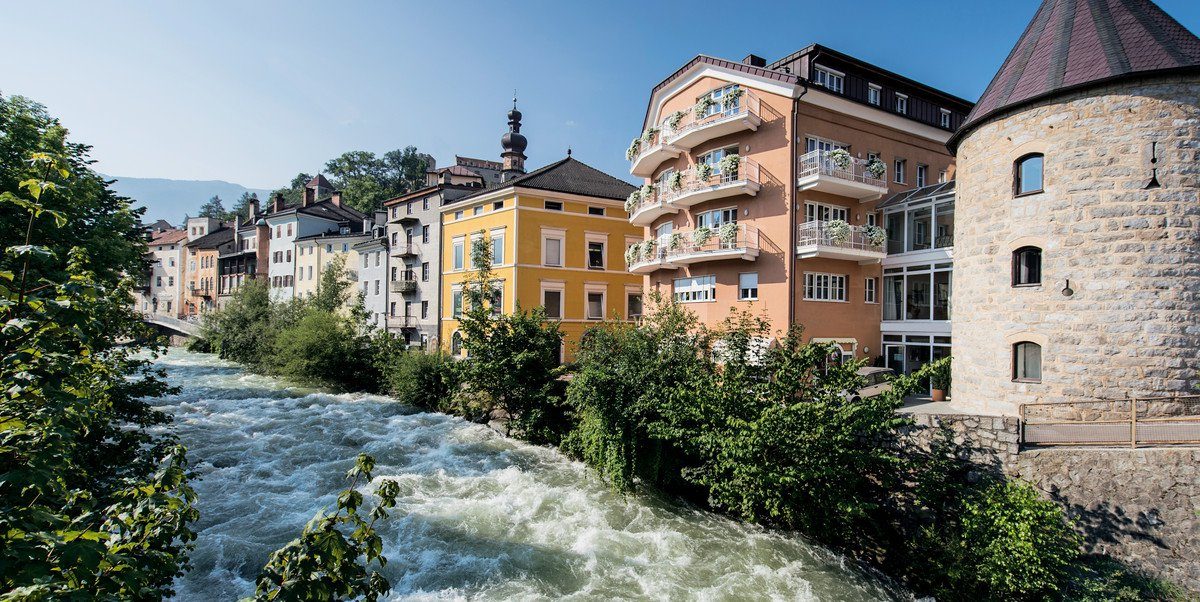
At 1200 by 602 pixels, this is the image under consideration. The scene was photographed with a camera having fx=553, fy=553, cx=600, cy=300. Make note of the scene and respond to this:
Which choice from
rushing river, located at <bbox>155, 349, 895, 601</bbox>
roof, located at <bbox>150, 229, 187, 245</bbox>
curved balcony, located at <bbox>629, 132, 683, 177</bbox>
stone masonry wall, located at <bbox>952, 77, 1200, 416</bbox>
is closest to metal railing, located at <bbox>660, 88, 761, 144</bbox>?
curved balcony, located at <bbox>629, 132, 683, 177</bbox>

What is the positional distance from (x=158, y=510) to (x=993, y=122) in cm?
1886

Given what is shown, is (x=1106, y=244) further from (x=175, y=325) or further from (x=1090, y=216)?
(x=175, y=325)

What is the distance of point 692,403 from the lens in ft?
44.6

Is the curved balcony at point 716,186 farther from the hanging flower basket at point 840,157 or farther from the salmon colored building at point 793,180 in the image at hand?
the hanging flower basket at point 840,157

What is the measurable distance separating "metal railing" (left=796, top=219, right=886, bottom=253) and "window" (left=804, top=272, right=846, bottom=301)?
49.7 inches

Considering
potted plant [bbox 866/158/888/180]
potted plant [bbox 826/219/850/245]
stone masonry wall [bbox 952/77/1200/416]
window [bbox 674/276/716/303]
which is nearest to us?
stone masonry wall [bbox 952/77/1200/416]

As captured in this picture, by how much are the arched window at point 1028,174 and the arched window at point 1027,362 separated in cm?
392

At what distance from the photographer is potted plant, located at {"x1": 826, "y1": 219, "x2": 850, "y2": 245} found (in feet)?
65.3

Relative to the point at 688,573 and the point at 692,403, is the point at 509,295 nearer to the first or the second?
the point at 692,403

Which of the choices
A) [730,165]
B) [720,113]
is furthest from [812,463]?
[720,113]

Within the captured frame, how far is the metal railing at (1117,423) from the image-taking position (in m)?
11.5

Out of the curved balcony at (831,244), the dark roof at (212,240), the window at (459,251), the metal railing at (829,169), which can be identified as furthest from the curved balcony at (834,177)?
the dark roof at (212,240)

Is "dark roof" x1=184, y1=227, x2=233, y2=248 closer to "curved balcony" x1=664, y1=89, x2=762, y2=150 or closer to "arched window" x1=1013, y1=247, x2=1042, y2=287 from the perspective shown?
"curved balcony" x1=664, y1=89, x2=762, y2=150

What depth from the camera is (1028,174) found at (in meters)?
14.3
